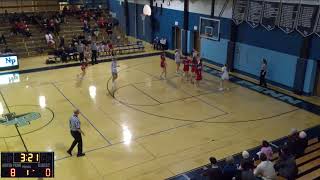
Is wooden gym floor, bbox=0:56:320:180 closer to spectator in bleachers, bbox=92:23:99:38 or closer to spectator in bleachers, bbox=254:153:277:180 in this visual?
spectator in bleachers, bbox=254:153:277:180

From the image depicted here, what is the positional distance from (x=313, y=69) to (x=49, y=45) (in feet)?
62.4

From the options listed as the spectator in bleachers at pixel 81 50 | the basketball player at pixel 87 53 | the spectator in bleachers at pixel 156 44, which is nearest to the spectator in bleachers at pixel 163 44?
the spectator in bleachers at pixel 156 44

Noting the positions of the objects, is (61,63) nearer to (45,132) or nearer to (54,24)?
(54,24)

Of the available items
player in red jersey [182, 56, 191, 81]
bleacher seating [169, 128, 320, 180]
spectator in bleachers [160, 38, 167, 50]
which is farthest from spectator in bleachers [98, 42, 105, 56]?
bleacher seating [169, 128, 320, 180]

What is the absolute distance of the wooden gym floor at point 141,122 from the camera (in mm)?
10805

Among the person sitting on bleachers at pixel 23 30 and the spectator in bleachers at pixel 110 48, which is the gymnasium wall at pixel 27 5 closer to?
the person sitting on bleachers at pixel 23 30

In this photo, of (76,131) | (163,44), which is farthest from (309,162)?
(163,44)

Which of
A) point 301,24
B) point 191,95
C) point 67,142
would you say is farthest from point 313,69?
point 67,142

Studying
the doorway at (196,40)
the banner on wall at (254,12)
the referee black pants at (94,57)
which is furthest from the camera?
the doorway at (196,40)

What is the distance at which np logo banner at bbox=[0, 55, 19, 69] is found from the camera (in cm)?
2159

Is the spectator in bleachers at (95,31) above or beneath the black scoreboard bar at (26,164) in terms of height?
above

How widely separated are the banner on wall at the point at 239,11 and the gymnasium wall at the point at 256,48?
40 cm

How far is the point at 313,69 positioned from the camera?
16.4 m

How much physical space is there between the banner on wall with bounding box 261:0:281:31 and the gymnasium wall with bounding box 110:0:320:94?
382 mm
